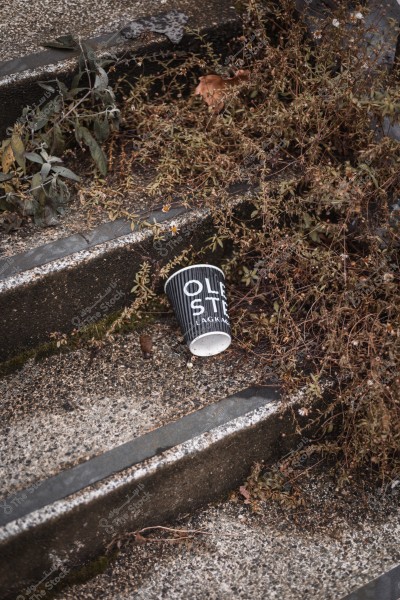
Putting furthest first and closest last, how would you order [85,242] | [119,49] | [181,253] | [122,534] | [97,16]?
1. [97,16]
2. [119,49]
3. [181,253]
4. [85,242]
5. [122,534]

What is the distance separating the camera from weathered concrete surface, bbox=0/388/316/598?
198 centimetres

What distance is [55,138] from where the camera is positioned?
258 cm

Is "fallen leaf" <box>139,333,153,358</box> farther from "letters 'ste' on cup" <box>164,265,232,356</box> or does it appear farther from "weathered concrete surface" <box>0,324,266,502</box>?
"letters 'ste' on cup" <box>164,265,232,356</box>

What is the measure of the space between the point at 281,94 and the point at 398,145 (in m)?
0.62

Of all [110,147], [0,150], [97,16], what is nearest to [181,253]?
[110,147]

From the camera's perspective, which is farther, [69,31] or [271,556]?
[69,31]

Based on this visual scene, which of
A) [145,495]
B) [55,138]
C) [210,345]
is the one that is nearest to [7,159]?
[55,138]

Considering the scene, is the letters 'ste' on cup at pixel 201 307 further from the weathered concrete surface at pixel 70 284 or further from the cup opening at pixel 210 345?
the weathered concrete surface at pixel 70 284

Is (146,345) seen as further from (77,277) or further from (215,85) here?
(215,85)

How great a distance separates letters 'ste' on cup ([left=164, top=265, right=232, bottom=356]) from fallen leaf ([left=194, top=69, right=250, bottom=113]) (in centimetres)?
83

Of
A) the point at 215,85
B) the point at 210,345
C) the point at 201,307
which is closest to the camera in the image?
the point at 201,307

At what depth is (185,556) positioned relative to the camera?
2.19 metres

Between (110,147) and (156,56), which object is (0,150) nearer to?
(110,147)

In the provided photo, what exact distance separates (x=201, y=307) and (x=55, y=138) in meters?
0.89
